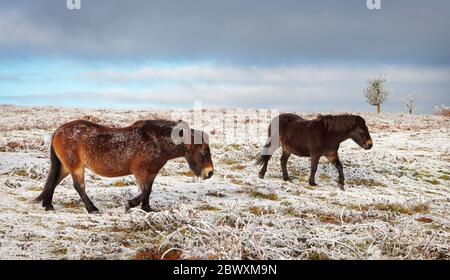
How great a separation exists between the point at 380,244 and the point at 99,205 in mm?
6605

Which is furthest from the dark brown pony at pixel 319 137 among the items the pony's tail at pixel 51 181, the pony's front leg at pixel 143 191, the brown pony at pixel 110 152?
the pony's tail at pixel 51 181

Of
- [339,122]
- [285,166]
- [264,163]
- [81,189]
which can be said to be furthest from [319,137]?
[81,189]

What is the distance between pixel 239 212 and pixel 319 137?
246 inches

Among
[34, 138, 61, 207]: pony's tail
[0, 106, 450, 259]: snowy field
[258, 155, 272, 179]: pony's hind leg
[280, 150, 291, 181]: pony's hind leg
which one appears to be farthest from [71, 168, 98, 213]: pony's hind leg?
[280, 150, 291, 181]: pony's hind leg

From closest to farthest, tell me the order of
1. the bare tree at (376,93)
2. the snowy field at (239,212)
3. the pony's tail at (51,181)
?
the snowy field at (239,212) → the pony's tail at (51,181) → the bare tree at (376,93)

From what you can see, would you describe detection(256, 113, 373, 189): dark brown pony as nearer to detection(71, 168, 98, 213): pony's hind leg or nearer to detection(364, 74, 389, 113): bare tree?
detection(71, 168, 98, 213): pony's hind leg

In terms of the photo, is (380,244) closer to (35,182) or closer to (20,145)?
(35,182)

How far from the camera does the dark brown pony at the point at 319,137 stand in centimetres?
1549

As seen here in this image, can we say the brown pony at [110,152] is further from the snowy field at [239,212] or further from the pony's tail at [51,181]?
the snowy field at [239,212]

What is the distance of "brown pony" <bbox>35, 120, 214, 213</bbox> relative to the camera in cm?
1013

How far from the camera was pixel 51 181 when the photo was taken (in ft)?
34.6

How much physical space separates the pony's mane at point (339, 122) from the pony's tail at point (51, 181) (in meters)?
8.97

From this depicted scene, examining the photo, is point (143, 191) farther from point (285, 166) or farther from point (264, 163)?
point (285, 166)

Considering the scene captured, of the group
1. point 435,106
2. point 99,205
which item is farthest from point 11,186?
point 435,106
